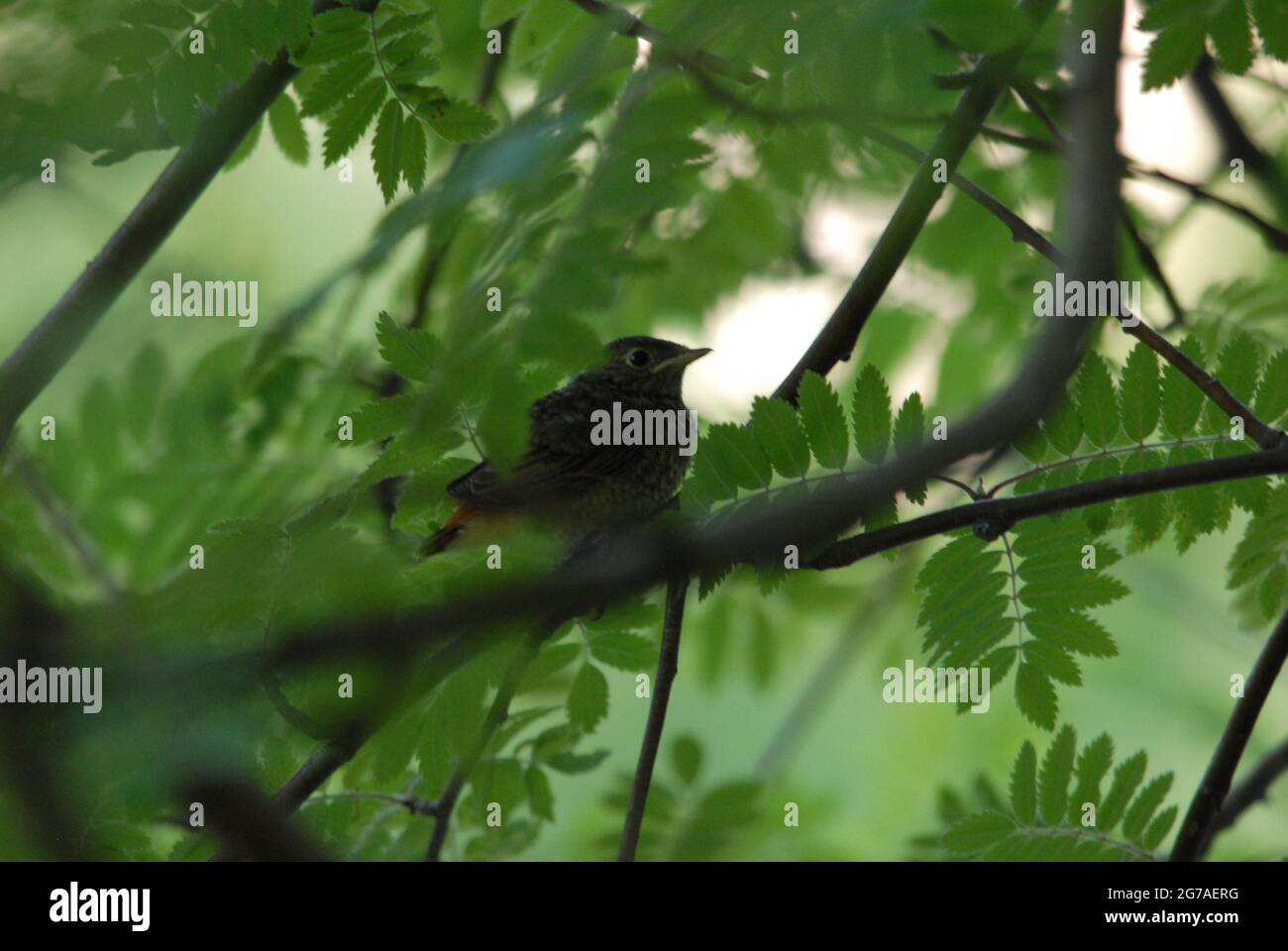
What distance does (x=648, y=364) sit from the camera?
5516mm

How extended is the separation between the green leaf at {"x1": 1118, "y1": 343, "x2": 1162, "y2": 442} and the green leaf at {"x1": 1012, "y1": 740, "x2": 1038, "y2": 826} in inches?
33.1

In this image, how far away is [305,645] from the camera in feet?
3.25

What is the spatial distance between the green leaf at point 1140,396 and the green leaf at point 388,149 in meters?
1.86

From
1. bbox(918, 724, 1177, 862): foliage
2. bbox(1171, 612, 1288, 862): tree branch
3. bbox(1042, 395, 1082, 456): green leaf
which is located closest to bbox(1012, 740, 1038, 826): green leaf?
bbox(918, 724, 1177, 862): foliage

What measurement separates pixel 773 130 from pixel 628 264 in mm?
1599

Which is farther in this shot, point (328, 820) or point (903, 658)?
point (903, 658)

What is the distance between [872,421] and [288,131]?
2108 millimetres

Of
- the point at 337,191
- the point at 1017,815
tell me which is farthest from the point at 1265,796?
the point at 337,191

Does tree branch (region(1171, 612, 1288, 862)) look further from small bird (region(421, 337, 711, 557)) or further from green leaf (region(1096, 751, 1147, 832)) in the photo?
small bird (region(421, 337, 711, 557))

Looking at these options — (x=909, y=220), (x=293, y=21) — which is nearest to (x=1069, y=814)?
(x=909, y=220)

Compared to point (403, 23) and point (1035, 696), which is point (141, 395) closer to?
point (403, 23)

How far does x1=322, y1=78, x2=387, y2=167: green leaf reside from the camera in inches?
134

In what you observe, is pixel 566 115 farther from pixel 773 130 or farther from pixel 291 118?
pixel 291 118

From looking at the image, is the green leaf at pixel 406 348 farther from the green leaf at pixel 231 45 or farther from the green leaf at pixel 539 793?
the green leaf at pixel 539 793
